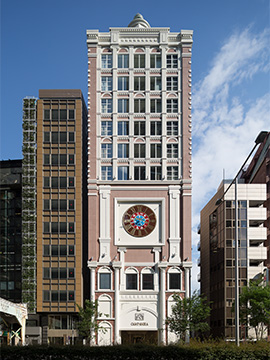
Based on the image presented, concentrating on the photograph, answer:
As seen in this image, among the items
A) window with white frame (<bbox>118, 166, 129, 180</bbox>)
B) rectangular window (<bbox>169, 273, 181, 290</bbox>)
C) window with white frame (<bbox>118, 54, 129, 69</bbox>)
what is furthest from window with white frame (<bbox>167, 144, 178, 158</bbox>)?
rectangular window (<bbox>169, 273, 181, 290</bbox>)

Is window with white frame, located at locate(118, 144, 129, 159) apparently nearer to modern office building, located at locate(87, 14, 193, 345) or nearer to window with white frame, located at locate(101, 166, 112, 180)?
modern office building, located at locate(87, 14, 193, 345)

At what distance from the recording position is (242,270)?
105750 millimetres

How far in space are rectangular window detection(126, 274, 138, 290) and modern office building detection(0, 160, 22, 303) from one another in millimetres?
25044

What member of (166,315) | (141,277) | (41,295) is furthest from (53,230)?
(166,315)

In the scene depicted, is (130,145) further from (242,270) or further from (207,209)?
(207,209)

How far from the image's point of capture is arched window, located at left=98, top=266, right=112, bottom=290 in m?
86.0

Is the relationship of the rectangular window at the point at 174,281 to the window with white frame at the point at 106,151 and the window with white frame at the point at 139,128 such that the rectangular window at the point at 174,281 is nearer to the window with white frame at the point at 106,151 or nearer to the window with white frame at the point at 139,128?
the window with white frame at the point at 106,151

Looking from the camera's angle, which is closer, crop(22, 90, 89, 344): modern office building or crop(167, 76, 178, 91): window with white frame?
crop(22, 90, 89, 344): modern office building

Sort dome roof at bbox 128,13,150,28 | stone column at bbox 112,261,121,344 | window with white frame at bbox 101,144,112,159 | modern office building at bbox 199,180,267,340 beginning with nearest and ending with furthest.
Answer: stone column at bbox 112,261,121,344 < window with white frame at bbox 101,144,112,159 < dome roof at bbox 128,13,150,28 < modern office building at bbox 199,180,267,340

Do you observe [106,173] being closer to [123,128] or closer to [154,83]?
[123,128]

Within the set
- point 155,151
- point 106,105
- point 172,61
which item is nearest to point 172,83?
point 172,61

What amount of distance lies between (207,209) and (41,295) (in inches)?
A: 1977

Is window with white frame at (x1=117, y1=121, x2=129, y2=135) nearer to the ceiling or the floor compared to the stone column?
nearer to the ceiling

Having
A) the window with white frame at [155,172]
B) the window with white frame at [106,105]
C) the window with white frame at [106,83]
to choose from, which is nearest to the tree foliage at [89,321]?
the window with white frame at [155,172]
